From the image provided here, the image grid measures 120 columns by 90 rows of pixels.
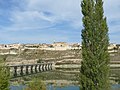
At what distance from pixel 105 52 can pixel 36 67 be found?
254ft

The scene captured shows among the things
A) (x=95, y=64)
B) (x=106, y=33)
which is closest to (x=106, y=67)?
Result: (x=95, y=64)

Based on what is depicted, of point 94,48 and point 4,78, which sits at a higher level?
point 94,48

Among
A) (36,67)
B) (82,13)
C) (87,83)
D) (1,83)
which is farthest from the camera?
(36,67)

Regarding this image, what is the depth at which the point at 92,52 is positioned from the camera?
2459 cm

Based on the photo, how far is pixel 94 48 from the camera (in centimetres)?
2461

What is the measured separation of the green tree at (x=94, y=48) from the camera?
24.0 m

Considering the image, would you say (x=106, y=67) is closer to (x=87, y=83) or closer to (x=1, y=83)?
(x=87, y=83)

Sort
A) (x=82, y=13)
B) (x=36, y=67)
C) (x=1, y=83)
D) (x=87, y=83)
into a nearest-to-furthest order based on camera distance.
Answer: (x=1, y=83) → (x=87, y=83) → (x=82, y=13) → (x=36, y=67)

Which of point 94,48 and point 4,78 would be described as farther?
point 94,48

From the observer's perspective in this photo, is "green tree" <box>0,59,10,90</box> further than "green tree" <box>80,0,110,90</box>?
No

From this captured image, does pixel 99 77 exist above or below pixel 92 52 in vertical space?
below

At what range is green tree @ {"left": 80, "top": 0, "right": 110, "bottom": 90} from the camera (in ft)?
78.6

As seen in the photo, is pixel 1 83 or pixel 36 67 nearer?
pixel 1 83

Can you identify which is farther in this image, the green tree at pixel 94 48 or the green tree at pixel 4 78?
the green tree at pixel 94 48
